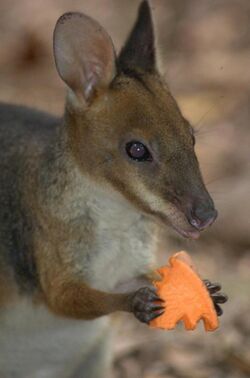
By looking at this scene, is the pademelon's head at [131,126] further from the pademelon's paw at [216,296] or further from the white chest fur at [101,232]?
the pademelon's paw at [216,296]

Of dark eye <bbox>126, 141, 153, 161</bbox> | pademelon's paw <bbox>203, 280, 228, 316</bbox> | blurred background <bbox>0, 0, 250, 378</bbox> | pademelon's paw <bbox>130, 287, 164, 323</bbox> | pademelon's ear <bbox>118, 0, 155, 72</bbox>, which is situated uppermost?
pademelon's ear <bbox>118, 0, 155, 72</bbox>

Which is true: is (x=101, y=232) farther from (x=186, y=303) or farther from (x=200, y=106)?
(x=200, y=106)

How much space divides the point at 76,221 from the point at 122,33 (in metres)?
5.34

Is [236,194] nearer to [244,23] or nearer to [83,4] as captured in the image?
[244,23]

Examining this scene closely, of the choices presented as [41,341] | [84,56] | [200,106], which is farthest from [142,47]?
[200,106]

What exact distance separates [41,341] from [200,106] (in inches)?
150

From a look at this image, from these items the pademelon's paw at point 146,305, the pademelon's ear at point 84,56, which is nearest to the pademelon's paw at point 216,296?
the pademelon's paw at point 146,305

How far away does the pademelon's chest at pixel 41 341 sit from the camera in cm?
559

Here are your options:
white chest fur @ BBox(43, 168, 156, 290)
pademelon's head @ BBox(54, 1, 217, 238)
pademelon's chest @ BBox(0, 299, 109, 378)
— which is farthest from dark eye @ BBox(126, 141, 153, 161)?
pademelon's chest @ BBox(0, 299, 109, 378)

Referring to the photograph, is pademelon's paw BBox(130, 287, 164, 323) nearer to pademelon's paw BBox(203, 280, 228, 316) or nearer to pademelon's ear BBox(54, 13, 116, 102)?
pademelon's paw BBox(203, 280, 228, 316)

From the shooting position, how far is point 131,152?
4.94 m

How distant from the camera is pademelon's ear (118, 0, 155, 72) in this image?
17.3 feet

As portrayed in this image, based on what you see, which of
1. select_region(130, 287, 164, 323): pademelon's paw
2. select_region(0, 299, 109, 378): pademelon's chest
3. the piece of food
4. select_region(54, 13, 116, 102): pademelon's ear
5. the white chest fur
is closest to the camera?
select_region(130, 287, 164, 323): pademelon's paw

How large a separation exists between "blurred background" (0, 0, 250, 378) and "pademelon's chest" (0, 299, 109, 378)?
2.38ft
